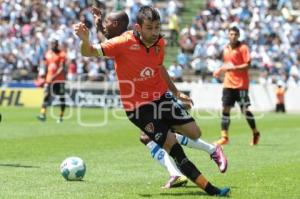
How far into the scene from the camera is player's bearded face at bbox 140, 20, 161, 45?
31.3 ft

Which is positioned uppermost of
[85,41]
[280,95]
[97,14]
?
[97,14]

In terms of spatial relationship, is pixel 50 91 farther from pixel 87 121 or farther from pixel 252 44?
pixel 252 44

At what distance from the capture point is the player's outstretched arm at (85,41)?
8969 millimetres

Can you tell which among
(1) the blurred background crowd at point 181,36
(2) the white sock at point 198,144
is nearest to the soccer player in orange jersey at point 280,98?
(1) the blurred background crowd at point 181,36

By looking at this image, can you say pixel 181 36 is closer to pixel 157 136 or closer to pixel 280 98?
pixel 280 98

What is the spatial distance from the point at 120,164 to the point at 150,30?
4145mm

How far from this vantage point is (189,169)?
9242 mm

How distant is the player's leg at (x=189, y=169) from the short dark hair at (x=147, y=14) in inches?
57.1

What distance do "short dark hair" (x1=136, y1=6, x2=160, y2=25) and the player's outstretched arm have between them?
65 centimetres

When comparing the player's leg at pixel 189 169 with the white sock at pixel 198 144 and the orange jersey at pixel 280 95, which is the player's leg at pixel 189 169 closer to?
the white sock at pixel 198 144

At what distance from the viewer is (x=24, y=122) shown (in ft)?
82.0

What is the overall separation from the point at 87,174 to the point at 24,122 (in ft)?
44.5

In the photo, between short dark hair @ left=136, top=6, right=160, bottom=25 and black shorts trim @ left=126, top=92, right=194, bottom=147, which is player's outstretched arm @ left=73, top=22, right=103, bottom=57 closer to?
short dark hair @ left=136, top=6, right=160, bottom=25

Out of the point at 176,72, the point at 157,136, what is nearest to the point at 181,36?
the point at 176,72
